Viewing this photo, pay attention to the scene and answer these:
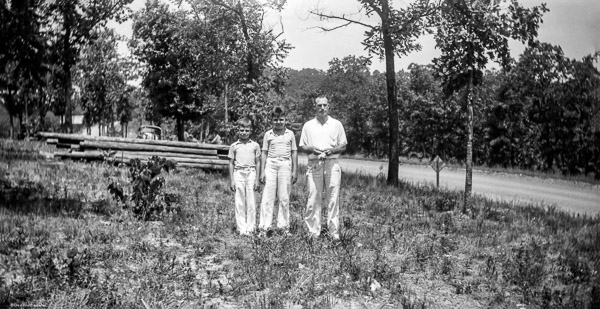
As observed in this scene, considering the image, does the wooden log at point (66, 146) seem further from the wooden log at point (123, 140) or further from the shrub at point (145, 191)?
the shrub at point (145, 191)

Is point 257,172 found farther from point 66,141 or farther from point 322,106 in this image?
point 66,141

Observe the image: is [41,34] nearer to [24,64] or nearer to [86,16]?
[24,64]

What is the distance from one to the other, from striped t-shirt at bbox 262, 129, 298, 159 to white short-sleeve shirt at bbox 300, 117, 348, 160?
0.33 meters

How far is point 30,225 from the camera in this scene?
634cm

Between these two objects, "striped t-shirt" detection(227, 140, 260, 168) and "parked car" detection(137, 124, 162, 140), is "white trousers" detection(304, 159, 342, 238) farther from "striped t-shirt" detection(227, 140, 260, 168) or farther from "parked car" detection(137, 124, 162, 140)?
"parked car" detection(137, 124, 162, 140)

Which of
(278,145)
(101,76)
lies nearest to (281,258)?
(278,145)

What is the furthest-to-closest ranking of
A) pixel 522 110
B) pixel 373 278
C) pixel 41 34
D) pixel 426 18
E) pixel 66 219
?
1. pixel 522 110
2. pixel 426 18
3. pixel 41 34
4. pixel 66 219
5. pixel 373 278

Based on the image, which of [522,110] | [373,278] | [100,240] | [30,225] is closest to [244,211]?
[100,240]

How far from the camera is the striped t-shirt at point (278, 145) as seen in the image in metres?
6.86

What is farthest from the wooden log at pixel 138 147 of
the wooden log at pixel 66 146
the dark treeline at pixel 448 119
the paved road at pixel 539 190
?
the paved road at pixel 539 190

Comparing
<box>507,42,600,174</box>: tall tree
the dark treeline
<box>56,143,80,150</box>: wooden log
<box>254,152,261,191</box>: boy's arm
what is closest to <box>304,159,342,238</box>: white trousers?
<box>254,152,261,191</box>: boy's arm

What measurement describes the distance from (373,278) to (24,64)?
7435mm

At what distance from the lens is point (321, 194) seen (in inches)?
266

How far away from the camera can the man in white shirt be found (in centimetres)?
663
